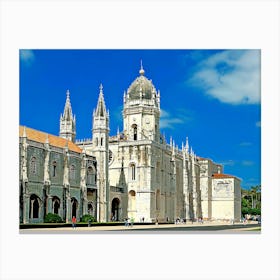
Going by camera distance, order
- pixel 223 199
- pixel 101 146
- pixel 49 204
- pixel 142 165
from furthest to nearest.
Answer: pixel 223 199, pixel 142 165, pixel 101 146, pixel 49 204

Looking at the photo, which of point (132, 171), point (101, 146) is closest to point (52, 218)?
point (101, 146)

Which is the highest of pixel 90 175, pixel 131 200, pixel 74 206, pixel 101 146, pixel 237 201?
pixel 101 146

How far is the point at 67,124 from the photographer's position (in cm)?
5059

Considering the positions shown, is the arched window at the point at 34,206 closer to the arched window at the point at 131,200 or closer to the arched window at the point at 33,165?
the arched window at the point at 33,165

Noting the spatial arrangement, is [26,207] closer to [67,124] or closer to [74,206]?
[74,206]

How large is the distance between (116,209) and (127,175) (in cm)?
389

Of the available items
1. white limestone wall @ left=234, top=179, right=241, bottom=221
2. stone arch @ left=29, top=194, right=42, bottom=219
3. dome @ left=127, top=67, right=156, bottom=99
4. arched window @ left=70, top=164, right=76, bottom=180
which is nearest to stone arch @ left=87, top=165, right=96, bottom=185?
arched window @ left=70, top=164, right=76, bottom=180

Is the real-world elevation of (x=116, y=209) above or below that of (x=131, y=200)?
below

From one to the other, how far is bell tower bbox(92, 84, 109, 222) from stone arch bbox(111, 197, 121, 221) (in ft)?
14.8

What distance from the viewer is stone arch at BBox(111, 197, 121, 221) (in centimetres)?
5004

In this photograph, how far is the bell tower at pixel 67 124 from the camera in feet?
165
